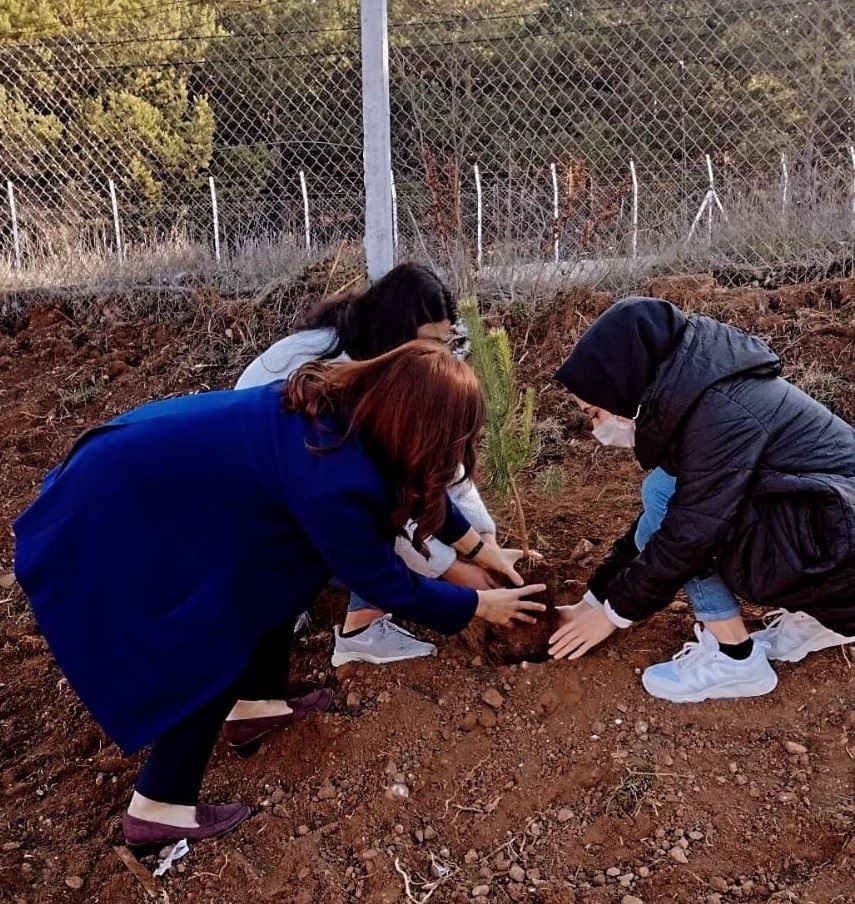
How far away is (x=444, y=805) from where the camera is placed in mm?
2080

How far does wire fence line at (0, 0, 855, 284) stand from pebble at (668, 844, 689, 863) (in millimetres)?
2681

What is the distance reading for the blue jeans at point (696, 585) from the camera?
220 cm

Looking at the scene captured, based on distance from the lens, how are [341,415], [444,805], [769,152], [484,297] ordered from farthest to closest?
[769,152] < [484,297] < [444,805] < [341,415]

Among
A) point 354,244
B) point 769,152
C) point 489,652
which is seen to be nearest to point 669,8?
point 769,152

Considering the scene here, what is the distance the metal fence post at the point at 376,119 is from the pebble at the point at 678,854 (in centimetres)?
259

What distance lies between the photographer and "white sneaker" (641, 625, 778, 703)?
7.28 ft

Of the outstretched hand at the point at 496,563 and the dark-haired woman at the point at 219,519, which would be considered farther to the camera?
the outstretched hand at the point at 496,563

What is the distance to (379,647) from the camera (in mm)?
2574

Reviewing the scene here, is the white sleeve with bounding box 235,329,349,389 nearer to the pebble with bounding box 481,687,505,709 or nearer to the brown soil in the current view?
the brown soil

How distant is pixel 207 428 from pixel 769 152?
6462mm

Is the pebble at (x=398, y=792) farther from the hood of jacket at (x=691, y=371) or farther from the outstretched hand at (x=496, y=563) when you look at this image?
the hood of jacket at (x=691, y=371)

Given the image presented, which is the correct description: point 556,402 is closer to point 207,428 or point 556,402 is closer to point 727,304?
point 727,304

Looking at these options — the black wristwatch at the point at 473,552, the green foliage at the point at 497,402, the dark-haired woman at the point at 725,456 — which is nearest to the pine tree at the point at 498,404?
the green foliage at the point at 497,402

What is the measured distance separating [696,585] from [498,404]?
768 millimetres
